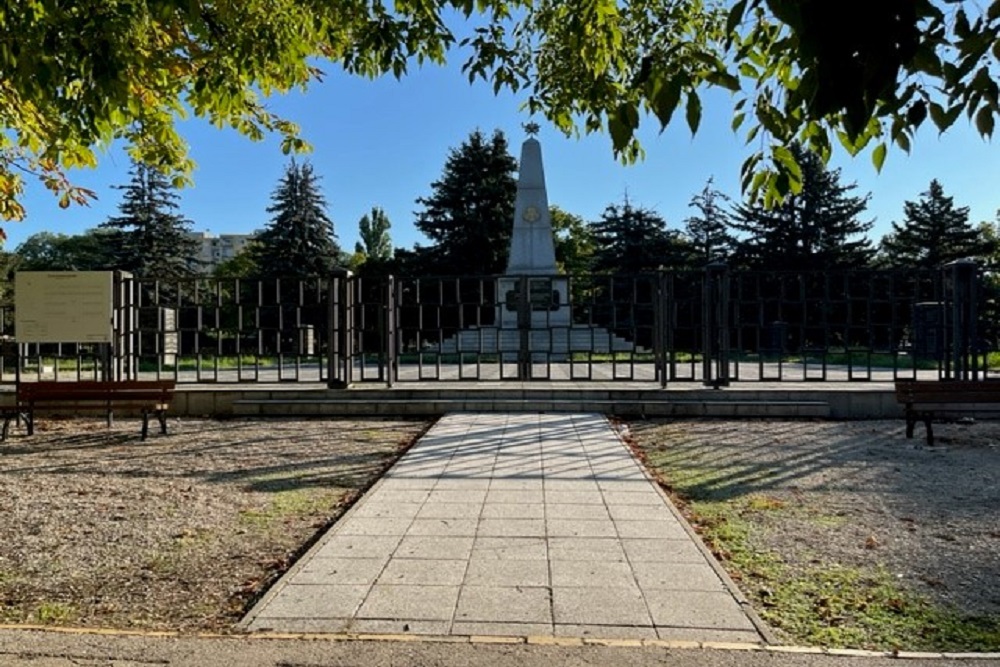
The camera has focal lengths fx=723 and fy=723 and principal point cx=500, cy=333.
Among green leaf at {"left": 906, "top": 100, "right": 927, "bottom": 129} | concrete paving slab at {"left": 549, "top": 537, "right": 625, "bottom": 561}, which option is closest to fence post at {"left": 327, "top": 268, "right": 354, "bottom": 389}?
concrete paving slab at {"left": 549, "top": 537, "right": 625, "bottom": 561}

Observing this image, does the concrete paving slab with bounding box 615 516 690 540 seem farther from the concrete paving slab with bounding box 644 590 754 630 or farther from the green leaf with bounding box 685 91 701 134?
the green leaf with bounding box 685 91 701 134

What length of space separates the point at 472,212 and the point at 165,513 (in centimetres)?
4103

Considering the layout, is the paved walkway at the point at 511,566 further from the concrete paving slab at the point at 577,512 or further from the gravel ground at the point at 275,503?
the gravel ground at the point at 275,503

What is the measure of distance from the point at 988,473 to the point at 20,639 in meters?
7.76

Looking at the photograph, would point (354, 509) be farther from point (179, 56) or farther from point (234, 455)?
point (179, 56)

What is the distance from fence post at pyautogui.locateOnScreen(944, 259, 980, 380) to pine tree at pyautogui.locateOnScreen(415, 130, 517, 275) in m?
34.0

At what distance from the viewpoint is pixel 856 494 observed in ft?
19.9

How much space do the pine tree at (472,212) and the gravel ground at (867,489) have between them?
3541 centimetres

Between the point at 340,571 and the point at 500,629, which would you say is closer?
the point at 500,629

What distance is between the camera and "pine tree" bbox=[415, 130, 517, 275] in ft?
148

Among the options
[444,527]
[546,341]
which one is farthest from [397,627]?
[546,341]

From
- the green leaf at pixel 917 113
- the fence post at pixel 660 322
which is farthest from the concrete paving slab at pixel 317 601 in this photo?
the fence post at pixel 660 322

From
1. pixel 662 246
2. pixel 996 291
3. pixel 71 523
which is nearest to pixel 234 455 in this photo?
pixel 71 523

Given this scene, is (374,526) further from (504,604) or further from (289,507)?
(504,604)
